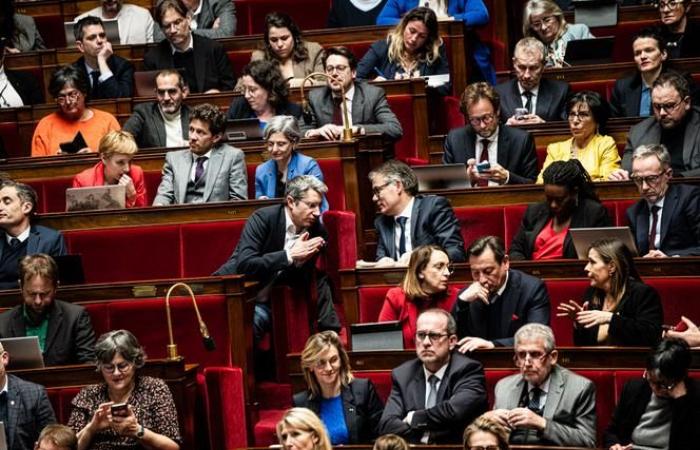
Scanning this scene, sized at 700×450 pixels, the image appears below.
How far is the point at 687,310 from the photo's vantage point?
3.54 m

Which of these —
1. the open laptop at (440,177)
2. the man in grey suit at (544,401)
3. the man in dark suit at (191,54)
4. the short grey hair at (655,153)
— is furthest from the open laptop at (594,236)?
the man in dark suit at (191,54)

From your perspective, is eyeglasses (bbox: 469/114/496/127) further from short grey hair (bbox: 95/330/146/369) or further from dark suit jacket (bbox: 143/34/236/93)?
short grey hair (bbox: 95/330/146/369)

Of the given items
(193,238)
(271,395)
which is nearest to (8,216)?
(193,238)

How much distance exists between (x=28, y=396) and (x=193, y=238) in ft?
2.53

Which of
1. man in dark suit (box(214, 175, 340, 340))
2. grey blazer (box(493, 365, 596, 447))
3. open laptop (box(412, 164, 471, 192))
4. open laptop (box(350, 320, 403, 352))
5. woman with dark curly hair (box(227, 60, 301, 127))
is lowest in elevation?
grey blazer (box(493, 365, 596, 447))

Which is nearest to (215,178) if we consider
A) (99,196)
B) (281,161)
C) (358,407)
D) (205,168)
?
(205,168)

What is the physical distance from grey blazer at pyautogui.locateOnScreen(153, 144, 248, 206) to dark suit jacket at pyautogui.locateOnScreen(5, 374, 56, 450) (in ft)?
3.01

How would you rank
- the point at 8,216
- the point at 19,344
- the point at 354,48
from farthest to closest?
the point at 354,48
the point at 8,216
the point at 19,344

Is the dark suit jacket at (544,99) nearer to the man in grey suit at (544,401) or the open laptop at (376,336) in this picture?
the open laptop at (376,336)

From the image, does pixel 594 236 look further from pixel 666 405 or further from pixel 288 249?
pixel 288 249

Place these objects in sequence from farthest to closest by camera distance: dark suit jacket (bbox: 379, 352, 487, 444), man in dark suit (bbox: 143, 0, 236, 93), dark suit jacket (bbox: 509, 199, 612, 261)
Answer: man in dark suit (bbox: 143, 0, 236, 93) < dark suit jacket (bbox: 509, 199, 612, 261) < dark suit jacket (bbox: 379, 352, 487, 444)

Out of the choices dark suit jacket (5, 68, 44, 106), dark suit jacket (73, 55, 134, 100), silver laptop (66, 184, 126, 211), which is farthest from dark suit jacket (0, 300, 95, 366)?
dark suit jacket (5, 68, 44, 106)

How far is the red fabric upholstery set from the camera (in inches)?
136

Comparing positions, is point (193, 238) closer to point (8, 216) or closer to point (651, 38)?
point (8, 216)
